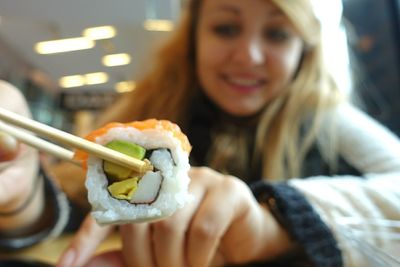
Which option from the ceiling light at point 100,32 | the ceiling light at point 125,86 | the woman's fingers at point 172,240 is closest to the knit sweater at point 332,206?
the woman's fingers at point 172,240

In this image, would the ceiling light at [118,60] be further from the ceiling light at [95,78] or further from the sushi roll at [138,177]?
the sushi roll at [138,177]

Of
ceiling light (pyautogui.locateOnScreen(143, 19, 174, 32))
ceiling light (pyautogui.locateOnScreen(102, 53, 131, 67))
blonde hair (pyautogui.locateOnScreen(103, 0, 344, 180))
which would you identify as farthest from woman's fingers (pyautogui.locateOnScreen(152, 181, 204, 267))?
ceiling light (pyautogui.locateOnScreen(143, 19, 174, 32))

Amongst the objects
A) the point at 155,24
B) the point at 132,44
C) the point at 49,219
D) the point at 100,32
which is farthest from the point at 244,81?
the point at 100,32

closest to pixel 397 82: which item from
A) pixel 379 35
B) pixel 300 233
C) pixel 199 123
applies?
pixel 379 35

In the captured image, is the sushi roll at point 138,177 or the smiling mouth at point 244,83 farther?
the smiling mouth at point 244,83

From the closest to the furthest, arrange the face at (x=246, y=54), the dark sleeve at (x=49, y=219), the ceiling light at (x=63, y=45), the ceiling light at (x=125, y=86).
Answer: the dark sleeve at (x=49, y=219)
the face at (x=246, y=54)
the ceiling light at (x=125, y=86)
the ceiling light at (x=63, y=45)

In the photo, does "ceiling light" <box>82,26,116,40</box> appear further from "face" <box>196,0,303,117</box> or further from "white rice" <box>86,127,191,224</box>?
"white rice" <box>86,127,191,224</box>

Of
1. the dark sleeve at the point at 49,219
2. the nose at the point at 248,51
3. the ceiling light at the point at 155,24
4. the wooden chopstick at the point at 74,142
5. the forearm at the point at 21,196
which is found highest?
the wooden chopstick at the point at 74,142

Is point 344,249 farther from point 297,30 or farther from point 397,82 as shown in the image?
point 397,82
